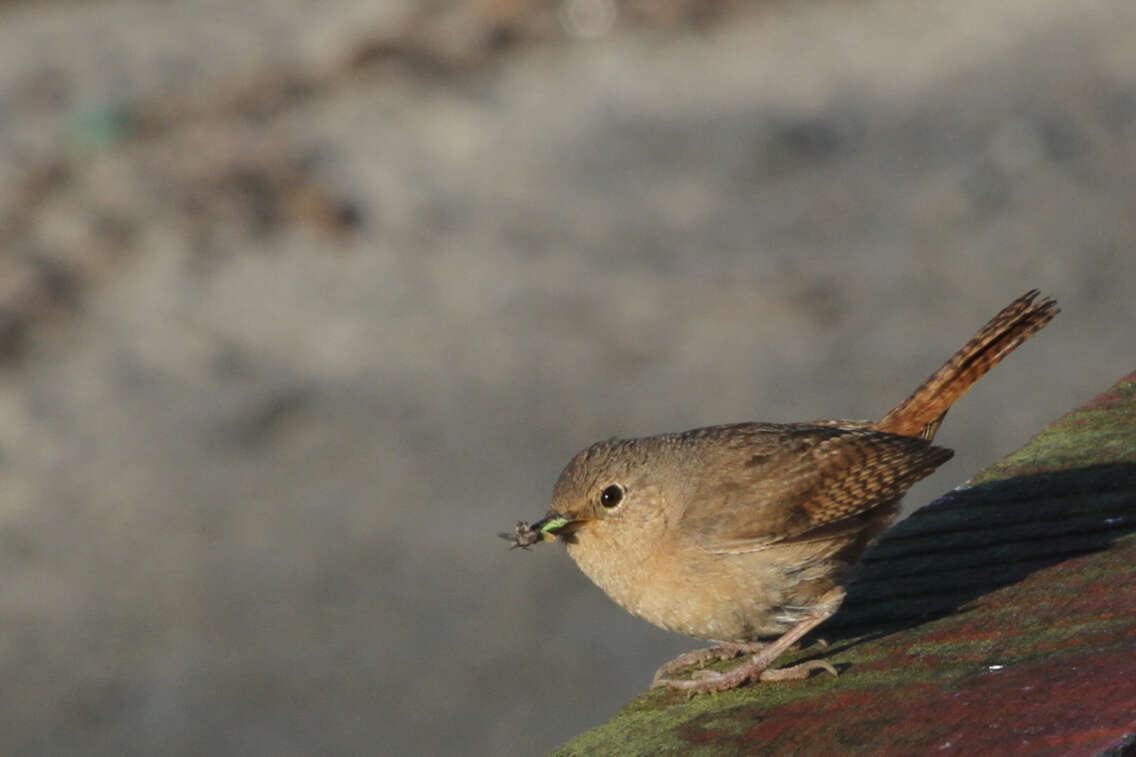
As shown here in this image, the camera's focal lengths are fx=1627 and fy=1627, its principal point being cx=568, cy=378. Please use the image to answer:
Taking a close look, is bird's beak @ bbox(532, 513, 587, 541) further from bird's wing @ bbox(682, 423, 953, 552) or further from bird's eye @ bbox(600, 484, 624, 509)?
bird's wing @ bbox(682, 423, 953, 552)

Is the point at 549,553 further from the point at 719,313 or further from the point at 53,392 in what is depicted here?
the point at 53,392

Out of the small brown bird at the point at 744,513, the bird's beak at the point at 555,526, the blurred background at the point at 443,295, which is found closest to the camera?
the small brown bird at the point at 744,513

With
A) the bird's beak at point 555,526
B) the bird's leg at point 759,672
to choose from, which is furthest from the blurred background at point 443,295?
the bird's leg at point 759,672

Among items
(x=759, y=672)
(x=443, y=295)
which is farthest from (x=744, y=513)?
(x=443, y=295)

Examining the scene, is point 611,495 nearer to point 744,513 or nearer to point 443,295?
point 744,513

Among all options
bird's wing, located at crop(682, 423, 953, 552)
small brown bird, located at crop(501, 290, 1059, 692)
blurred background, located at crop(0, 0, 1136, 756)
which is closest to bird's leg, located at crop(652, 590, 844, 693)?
small brown bird, located at crop(501, 290, 1059, 692)

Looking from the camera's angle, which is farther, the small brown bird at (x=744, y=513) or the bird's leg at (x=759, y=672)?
the small brown bird at (x=744, y=513)

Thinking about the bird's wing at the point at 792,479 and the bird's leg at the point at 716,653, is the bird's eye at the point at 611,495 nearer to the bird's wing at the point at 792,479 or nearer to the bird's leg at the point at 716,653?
the bird's wing at the point at 792,479

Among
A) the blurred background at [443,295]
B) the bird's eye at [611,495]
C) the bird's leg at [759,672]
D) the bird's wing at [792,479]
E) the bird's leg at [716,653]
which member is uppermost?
the blurred background at [443,295]

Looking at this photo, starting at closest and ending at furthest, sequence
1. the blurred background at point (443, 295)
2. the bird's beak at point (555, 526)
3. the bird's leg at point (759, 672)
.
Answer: the bird's leg at point (759, 672) < the bird's beak at point (555, 526) < the blurred background at point (443, 295)
